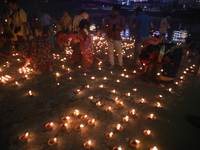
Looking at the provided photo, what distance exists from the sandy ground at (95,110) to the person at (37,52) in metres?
0.36

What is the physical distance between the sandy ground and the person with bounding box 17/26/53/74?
1.18 feet

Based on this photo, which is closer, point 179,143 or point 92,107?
point 179,143

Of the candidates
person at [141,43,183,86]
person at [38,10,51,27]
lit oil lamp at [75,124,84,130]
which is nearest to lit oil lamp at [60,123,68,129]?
lit oil lamp at [75,124,84,130]

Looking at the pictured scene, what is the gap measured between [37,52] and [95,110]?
10.4 ft

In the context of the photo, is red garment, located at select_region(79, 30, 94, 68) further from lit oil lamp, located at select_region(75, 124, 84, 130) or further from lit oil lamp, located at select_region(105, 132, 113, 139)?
lit oil lamp, located at select_region(105, 132, 113, 139)

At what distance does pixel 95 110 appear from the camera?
11.4 feet

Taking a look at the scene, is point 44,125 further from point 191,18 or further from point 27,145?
point 191,18

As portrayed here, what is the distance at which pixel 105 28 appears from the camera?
552 centimetres

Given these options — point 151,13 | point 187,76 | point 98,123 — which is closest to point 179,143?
point 98,123

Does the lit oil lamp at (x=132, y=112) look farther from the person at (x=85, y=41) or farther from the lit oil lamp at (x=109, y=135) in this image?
the person at (x=85, y=41)

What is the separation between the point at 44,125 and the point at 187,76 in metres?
5.25

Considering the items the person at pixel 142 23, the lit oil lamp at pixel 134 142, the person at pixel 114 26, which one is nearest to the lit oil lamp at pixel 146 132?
the lit oil lamp at pixel 134 142

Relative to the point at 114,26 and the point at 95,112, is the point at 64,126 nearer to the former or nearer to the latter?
the point at 95,112

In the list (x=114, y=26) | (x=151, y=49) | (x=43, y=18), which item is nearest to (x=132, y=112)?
(x=151, y=49)
